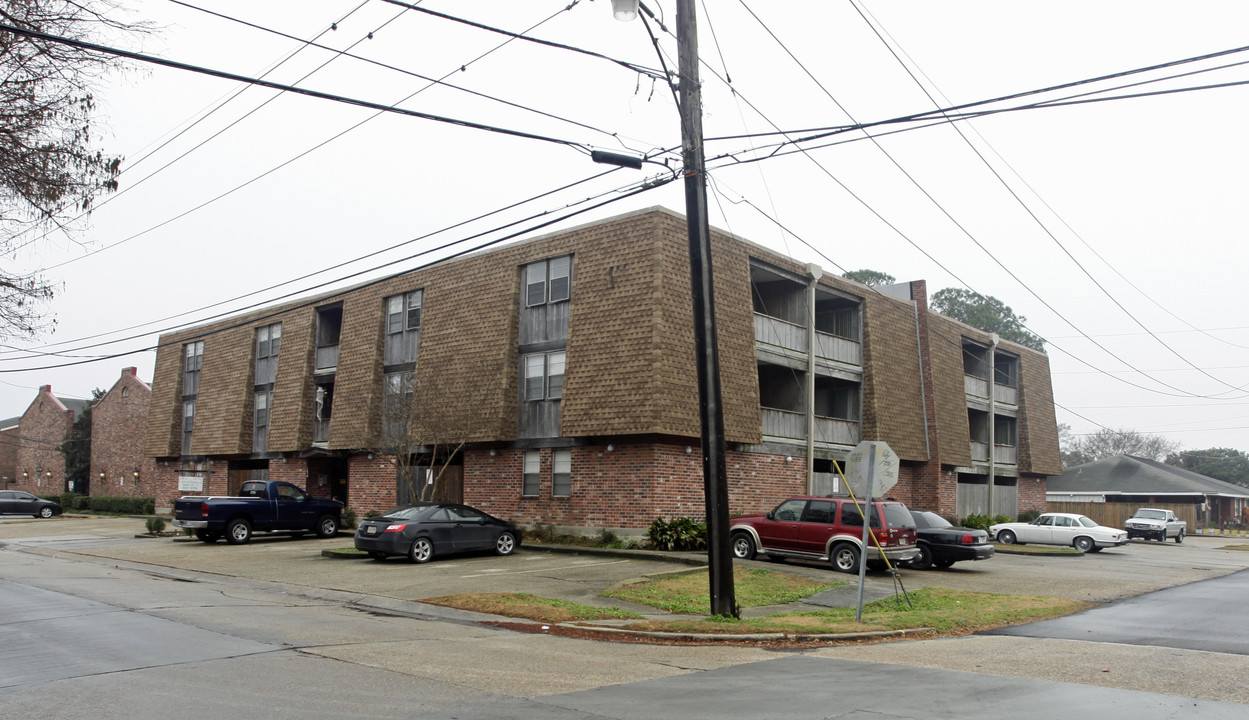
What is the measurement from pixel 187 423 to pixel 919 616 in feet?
117

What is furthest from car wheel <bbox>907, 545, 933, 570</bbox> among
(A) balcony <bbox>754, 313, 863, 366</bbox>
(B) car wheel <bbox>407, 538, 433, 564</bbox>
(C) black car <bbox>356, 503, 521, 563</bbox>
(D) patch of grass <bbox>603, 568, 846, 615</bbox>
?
(B) car wheel <bbox>407, 538, 433, 564</bbox>

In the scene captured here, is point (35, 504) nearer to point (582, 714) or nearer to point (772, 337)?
point (772, 337)

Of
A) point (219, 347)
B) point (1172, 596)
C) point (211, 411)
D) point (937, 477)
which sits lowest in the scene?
point (1172, 596)

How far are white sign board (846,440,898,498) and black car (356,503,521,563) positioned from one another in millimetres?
10664

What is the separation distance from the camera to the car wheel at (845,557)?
1931cm

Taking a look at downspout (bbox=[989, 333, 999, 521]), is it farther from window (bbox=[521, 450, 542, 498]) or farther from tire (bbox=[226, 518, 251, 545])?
tire (bbox=[226, 518, 251, 545])

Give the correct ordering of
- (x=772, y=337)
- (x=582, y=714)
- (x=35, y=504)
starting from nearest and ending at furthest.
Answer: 1. (x=582, y=714)
2. (x=772, y=337)
3. (x=35, y=504)

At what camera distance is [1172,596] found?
17.1 m

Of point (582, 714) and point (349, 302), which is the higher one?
point (349, 302)

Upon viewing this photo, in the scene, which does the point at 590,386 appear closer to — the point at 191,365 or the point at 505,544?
the point at 505,544

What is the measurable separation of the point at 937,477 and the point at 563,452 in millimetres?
15547

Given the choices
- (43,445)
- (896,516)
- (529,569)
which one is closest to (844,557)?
(896,516)

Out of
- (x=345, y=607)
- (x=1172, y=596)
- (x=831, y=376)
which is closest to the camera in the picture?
(x=345, y=607)

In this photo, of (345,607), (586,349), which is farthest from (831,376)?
(345,607)
